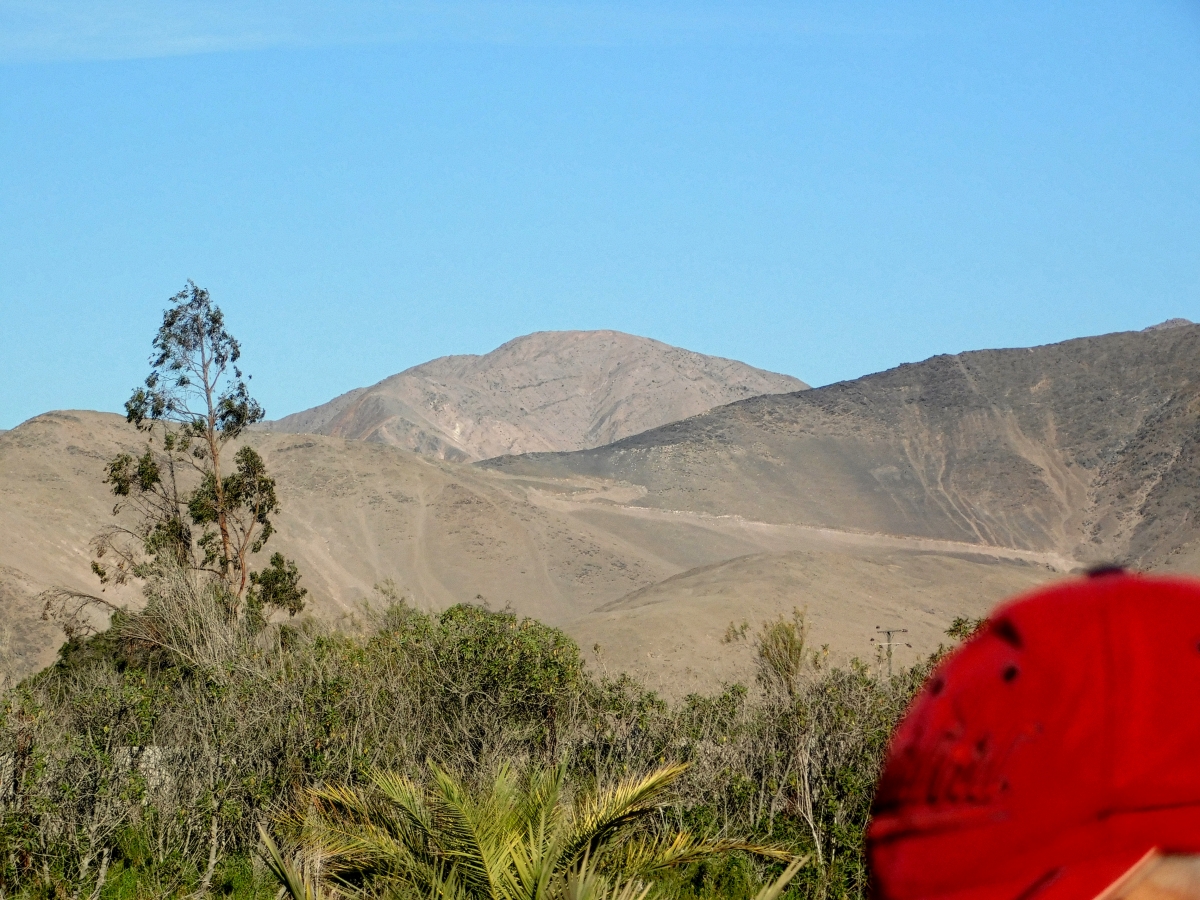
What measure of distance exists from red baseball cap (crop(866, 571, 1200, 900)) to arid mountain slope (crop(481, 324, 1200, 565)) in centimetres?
10341

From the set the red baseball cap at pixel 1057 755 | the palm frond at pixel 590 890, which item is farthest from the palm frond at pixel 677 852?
the red baseball cap at pixel 1057 755

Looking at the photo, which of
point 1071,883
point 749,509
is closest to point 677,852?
point 1071,883

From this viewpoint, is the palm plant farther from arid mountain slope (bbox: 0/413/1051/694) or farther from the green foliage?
arid mountain slope (bbox: 0/413/1051/694)

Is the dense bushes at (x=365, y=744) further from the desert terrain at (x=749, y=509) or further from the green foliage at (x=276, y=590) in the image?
the desert terrain at (x=749, y=509)

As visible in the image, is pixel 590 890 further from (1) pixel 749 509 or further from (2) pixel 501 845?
(1) pixel 749 509

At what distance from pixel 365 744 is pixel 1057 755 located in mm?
17872

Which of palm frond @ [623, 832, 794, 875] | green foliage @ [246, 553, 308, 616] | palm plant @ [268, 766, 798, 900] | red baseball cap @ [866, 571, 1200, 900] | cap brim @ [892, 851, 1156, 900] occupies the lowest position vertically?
palm frond @ [623, 832, 794, 875]

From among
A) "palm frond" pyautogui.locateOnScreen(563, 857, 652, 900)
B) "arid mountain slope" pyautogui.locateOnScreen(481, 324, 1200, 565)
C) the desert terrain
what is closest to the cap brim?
"palm frond" pyautogui.locateOnScreen(563, 857, 652, 900)

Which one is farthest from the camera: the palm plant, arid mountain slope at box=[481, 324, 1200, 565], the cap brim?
arid mountain slope at box=[481, 324, 1200, 565]

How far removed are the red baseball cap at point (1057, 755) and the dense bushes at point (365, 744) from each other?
10.5 meters

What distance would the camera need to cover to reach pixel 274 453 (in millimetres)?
97125

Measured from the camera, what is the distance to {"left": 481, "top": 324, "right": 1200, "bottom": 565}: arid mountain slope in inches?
4338

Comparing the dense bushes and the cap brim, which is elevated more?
the cap brim

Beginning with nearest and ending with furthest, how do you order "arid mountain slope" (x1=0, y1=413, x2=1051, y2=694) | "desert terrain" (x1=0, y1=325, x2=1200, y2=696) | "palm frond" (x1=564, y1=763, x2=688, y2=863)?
1. "palm frond" (x1=564, y1=763, x2=688, y2=863)
2. "arid mountain slope" (x1=0, y1=413, x2=1051, y2=694)
3. "desert terrain" (x1=0, y1=325, x2=1200, y2=696)
